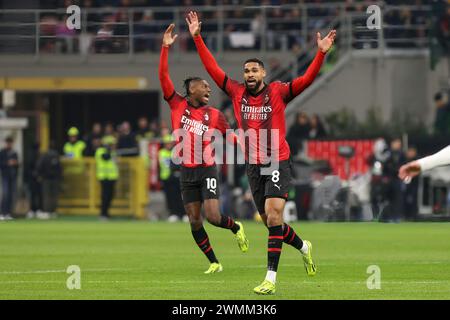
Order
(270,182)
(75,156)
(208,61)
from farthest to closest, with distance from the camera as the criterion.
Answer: (75,156)
(208,61)
(270,182)

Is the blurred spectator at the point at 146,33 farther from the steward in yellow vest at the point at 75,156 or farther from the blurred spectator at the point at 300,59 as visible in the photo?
the blurred spectator at the point at 300,59

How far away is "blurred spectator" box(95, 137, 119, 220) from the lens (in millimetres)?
35906

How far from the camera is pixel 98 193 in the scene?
38.0m

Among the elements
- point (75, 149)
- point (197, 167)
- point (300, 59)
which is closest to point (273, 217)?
point (197, 167)

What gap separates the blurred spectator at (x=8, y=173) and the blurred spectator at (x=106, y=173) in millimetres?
2143

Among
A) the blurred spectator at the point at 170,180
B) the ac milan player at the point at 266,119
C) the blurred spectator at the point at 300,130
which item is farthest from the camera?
the blurred spectator at the point at 300,130

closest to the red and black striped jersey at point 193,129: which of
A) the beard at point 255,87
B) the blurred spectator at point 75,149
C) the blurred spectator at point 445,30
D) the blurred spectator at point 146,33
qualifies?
the beard at point 255,87

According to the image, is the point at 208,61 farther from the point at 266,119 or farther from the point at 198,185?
the point at 198,185

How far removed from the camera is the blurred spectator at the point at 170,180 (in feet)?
115

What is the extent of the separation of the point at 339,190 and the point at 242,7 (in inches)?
322

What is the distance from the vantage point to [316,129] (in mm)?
36062

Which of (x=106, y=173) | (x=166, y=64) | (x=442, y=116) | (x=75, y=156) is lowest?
(x=106, y=173)

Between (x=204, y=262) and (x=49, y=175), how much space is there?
16598 millimetres
